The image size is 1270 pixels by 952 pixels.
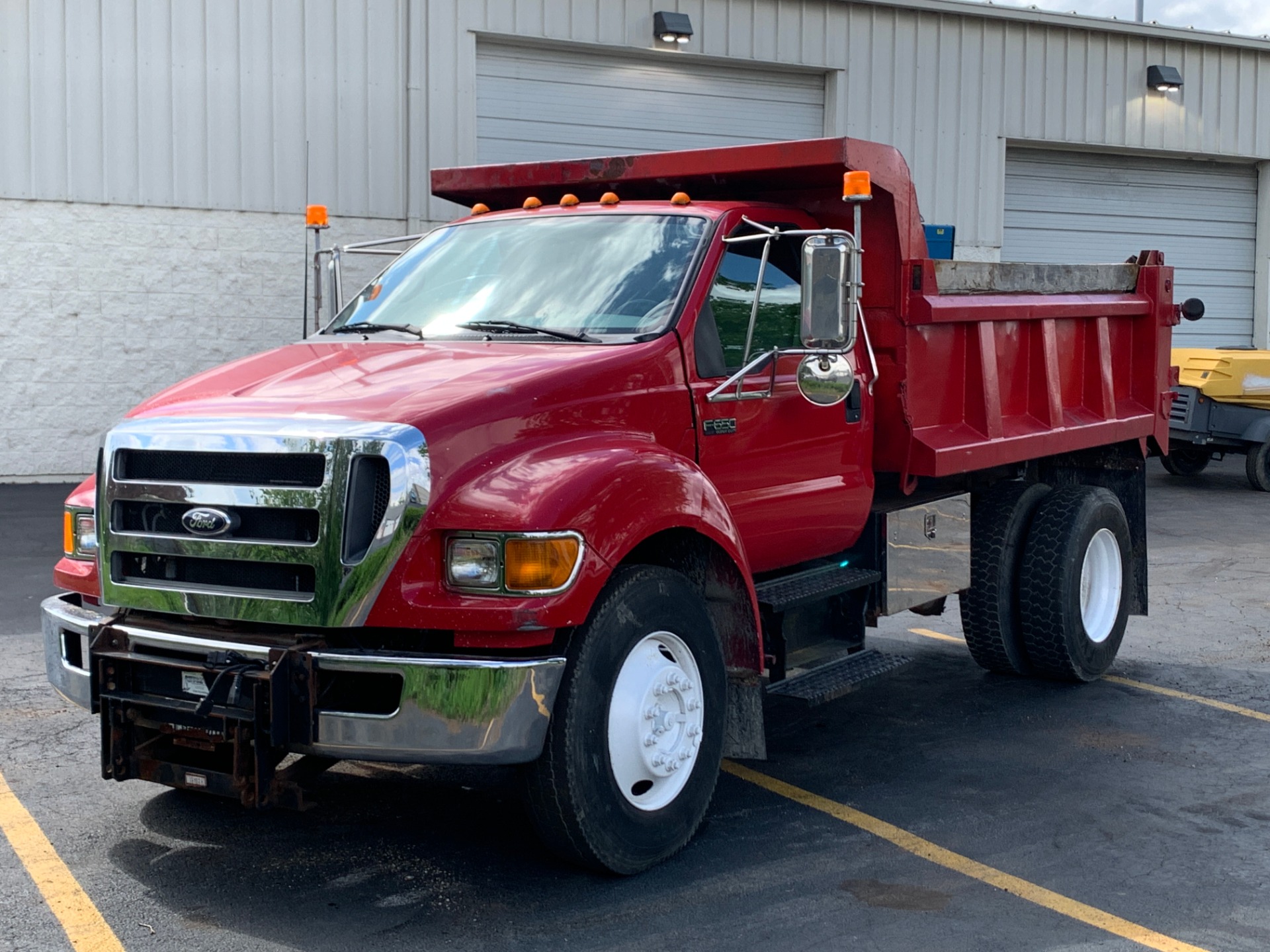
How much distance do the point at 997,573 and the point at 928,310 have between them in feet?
5.93

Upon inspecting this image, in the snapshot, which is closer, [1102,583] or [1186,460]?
[1102,583]

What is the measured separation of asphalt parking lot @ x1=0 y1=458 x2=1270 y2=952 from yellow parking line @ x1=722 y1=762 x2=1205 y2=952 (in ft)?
0.05

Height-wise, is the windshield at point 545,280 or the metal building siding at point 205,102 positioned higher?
the metal building siding at point 205,102

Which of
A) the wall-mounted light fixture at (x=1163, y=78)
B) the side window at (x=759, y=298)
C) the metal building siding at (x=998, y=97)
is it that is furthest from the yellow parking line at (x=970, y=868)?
the wall-mounted light fixture at (x=1163, y=78)

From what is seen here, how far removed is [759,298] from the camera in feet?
18.8

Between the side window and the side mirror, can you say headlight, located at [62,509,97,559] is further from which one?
the side mirror

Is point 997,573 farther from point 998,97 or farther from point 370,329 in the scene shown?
point 998,97

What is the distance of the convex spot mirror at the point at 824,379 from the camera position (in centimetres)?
537

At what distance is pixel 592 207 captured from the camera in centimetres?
Answer: 613

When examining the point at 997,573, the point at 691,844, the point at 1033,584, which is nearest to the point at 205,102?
the point at 997,573

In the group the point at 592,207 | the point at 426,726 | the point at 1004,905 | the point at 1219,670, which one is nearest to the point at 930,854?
the point at 1004,905

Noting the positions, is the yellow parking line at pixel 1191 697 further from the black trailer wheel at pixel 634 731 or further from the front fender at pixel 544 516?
the front fender at pixel 544 516

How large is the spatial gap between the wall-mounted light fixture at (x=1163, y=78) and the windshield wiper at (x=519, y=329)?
18.4 metres

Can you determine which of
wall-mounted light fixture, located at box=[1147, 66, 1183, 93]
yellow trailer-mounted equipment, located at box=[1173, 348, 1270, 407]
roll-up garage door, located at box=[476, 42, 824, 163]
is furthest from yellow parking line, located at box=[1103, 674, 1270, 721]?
wall-mounted light fixture, located at box=[1147, 66, 1183, 93]
